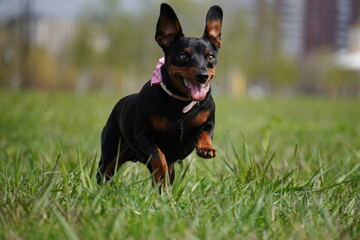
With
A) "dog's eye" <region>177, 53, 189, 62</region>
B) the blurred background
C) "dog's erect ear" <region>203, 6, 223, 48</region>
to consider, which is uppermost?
"dog's erect ear" <region>203, 6, 223, 48</region>

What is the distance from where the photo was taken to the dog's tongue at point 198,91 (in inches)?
117

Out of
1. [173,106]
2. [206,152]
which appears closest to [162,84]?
[173,106]

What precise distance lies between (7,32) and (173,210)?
2952cm

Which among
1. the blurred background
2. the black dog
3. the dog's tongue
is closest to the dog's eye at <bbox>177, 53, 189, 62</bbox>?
the black dog

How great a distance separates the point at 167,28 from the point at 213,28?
244 mm

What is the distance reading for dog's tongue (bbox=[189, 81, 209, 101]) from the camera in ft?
9.71

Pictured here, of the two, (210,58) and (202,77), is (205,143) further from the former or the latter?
(210,58)

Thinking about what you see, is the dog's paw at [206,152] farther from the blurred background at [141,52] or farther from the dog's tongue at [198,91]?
the blurred background at [141,52]

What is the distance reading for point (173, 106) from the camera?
10.0 ft

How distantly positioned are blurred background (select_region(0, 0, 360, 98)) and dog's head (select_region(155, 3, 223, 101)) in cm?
2568

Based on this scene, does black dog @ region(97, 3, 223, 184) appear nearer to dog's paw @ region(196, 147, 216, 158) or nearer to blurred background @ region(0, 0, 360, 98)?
dog's paw @ region(196, 147, 216, 158)

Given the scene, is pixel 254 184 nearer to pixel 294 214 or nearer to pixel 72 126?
pixel 294 214

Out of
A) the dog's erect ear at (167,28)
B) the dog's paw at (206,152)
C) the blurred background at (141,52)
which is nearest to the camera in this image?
the dog's paw at (206,152)

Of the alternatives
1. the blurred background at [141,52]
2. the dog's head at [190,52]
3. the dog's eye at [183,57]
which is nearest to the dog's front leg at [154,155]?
the dog's head at [190,52]
